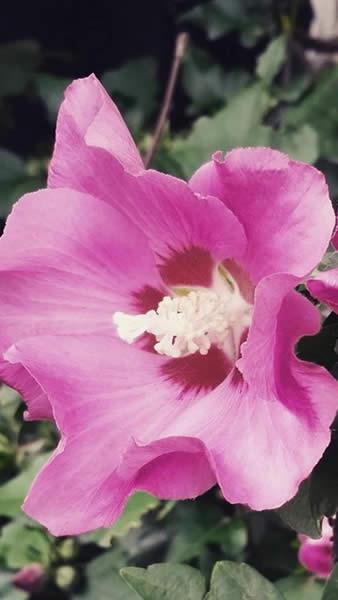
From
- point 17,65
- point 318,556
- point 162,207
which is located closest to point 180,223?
point 162,207

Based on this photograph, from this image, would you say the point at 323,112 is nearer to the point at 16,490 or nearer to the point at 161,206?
the point at 16,490

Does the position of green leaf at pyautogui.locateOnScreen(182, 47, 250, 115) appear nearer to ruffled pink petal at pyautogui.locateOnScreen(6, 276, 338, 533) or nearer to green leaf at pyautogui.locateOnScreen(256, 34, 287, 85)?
green leaf at pyautogui.locateOnScreen(256, 34, 287, 85)

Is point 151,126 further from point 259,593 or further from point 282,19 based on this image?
point 259,593

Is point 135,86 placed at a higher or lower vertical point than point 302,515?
lower

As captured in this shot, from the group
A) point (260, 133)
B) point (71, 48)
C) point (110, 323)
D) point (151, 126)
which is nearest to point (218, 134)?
point (260, 133)

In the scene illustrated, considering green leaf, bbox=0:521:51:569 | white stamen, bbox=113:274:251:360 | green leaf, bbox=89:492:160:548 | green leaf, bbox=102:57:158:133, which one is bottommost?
green leaf, bbox=0:521:51:569

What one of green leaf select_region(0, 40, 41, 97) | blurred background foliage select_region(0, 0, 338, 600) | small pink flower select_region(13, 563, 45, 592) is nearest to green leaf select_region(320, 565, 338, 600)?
blurred background foliage select_region(0, 0, 338, 600)
